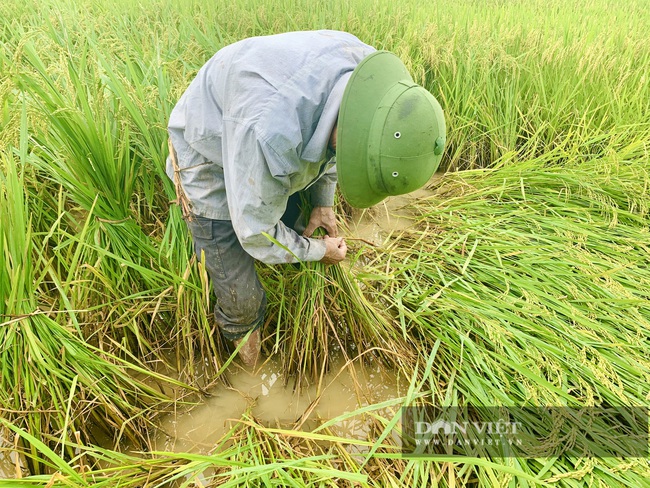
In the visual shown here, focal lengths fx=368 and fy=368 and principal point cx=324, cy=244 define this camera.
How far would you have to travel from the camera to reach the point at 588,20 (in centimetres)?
344

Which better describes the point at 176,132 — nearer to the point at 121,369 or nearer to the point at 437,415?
the point at 121,369

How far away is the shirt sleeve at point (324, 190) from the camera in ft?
5.09

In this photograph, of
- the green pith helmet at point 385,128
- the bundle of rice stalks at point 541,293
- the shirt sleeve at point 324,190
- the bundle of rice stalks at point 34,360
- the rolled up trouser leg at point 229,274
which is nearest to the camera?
the green pith helmet at point 385,128

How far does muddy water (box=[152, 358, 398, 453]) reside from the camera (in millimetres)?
1457

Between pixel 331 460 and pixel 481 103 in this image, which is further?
pixel 481 103

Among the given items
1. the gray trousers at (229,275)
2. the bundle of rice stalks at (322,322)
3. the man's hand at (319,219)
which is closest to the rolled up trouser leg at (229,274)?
the gray trousers at (229,275)

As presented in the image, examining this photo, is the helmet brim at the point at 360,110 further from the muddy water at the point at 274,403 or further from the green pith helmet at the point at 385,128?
Answer: the muddy water at the point at 274,403

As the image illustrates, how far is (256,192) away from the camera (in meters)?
1.07

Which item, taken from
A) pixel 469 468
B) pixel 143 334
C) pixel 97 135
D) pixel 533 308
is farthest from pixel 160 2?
pixel 469 468

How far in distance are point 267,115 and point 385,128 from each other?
0.32m

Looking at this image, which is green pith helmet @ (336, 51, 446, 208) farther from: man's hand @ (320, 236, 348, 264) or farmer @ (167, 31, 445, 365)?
man's hand @ (320, 236, 348, 264)

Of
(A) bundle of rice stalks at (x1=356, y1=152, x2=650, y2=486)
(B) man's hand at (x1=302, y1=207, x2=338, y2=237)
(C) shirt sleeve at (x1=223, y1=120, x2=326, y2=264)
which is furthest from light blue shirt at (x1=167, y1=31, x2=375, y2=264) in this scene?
(A) bundle of rice stalks at (x1=356, y1=152, x2=650, y2=486)

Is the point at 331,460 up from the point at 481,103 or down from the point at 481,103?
down

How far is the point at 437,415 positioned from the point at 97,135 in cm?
168
